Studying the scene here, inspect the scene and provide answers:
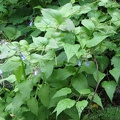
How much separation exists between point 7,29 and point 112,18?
93 centimetres

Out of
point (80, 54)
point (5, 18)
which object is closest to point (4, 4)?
point (5, 18)

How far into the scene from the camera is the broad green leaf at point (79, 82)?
6.32ft

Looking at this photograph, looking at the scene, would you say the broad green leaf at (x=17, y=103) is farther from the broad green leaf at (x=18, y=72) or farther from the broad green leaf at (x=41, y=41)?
the broad green leaf at (x=41, y=41)

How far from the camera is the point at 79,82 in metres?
1.94

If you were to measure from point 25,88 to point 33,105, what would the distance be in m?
0.12

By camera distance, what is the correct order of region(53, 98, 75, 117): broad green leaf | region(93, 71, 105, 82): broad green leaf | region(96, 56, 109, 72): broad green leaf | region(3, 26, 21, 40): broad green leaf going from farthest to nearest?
region(3, 26, 21, 40): broad green leaf → region(96, 56, 109, 72): broad green leaf → region(93, 71, 105, 82): broad green leaf → region(53, 98, 75, 117): broad green leaf

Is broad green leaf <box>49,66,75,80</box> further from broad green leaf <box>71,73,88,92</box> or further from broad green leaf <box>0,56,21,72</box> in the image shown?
broad green leaf <box>0,56,21,72</box>

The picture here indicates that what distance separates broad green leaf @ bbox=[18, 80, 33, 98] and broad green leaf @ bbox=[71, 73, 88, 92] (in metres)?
0.23

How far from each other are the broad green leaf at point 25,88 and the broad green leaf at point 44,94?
3.0 inches

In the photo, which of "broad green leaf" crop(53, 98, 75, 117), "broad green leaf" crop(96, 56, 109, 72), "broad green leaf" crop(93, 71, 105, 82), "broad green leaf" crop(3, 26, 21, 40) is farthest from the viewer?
"broad green leaf" crop(3, 26, 21, 40)

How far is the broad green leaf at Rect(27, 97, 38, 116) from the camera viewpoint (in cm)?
192

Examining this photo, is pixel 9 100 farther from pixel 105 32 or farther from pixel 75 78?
pixel 105 32

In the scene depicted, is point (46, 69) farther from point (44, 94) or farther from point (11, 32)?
point (11, 32)

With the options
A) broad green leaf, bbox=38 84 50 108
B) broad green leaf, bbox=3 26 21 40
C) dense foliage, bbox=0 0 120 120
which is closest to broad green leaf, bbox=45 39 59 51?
dense foliage, bbox=0 0 120 120
